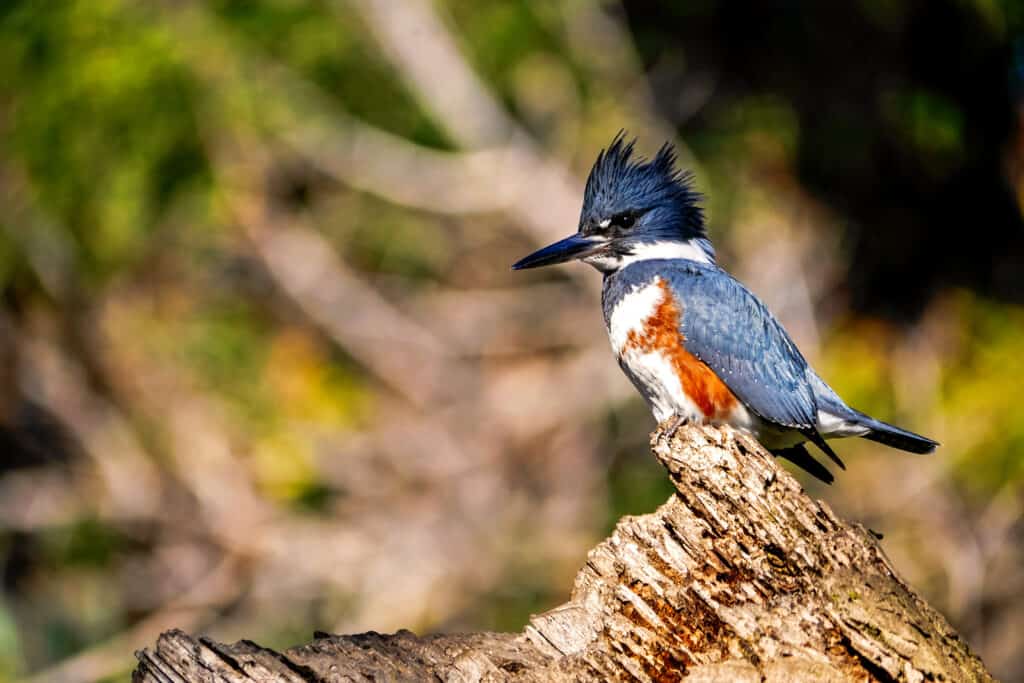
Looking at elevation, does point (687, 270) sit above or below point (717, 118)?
below

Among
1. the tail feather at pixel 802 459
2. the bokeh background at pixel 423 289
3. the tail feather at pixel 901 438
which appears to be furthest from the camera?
the bokeh background at pixel 423 289

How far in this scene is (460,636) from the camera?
6.35 feet

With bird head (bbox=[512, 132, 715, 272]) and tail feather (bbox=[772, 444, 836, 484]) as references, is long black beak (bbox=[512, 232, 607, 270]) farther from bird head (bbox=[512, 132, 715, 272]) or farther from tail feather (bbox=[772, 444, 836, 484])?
tail feather (bbox=[772, 444, 836, 484])

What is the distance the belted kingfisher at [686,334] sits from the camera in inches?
98.0

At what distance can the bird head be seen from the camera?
289 centimetres

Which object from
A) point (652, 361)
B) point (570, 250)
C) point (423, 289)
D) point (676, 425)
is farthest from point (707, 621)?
point (423, 289)

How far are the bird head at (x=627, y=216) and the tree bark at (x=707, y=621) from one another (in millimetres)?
997

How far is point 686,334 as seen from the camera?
2.52 metres

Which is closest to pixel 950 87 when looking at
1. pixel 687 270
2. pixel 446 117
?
pixel 446 117

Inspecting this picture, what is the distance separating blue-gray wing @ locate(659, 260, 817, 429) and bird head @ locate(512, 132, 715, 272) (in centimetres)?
21

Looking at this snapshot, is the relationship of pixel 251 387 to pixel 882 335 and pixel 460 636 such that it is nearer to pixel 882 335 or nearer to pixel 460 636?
pixel 882 335

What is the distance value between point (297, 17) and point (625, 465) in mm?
2441

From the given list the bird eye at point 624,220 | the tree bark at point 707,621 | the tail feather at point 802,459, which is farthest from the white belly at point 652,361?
the tree bark at point 707,621

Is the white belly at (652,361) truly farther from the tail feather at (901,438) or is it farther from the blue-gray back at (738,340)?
the tail feather at (901,438)
